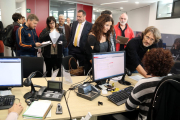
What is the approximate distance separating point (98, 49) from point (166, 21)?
5.04 metres

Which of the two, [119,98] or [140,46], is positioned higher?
[140,46]

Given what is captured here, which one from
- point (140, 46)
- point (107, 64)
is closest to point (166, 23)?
point (140, 46)

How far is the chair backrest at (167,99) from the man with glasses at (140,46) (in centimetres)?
118

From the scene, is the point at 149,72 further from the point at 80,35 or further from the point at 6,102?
the point at 80,35

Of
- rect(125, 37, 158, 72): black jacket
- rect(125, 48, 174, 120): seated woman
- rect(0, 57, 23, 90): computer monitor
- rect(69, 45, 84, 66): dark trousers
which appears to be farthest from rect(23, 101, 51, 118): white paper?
rect(69, 45, 84, 66): dark trousers

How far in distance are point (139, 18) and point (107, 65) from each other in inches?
319

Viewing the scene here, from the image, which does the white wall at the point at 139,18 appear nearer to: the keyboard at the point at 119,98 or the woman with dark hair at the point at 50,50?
the woman with dark hair at the point at 50,50

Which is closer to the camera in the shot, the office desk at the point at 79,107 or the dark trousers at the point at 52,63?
the office desk at the point at 79,107

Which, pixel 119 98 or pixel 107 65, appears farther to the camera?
pixel 107 65

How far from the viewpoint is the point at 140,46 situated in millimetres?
2125

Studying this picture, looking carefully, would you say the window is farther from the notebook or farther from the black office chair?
the notebook

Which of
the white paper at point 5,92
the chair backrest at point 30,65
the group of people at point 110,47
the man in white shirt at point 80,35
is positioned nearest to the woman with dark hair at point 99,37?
the group of people at point 110,47

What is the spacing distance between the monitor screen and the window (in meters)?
4.82

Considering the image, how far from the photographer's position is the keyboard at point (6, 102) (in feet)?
4.00
